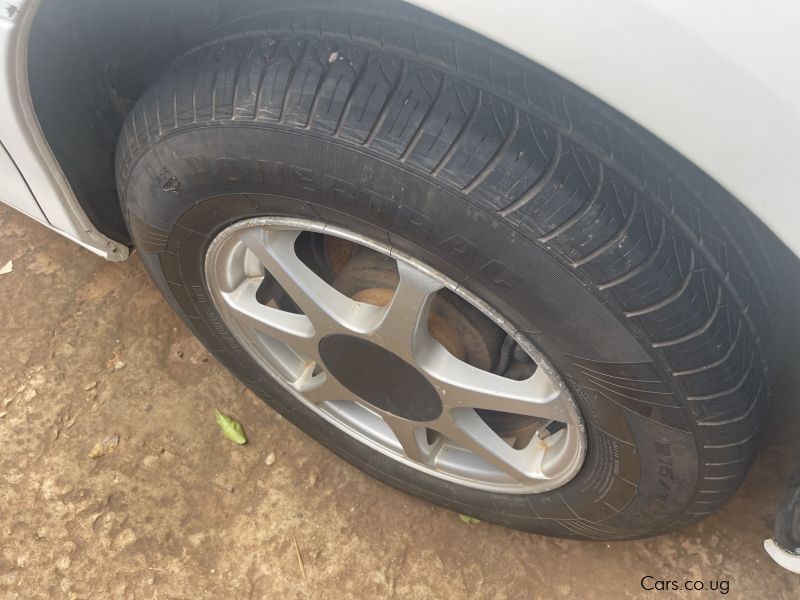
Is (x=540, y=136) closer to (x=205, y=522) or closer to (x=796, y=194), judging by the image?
(x=796, y=194)

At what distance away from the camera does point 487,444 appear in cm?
157

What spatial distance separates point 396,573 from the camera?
1.89 m

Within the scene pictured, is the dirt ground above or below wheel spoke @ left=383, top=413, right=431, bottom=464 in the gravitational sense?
below

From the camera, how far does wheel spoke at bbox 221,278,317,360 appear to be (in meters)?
1.61

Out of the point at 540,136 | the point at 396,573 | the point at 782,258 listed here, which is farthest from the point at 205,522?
the point at 782,258

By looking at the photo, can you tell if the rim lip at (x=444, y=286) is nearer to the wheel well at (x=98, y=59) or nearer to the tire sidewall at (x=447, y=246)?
the tire sidewall at (x=447, y=246)

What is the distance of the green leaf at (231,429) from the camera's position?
2082 mm

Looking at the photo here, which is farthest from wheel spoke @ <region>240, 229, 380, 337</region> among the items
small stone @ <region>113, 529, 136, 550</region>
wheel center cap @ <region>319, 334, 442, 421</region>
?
small stone @ <region>113, 529, 136, 550</region>

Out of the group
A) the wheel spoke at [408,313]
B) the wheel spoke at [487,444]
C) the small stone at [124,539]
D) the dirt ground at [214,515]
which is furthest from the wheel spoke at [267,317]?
the small stone at [124,539]

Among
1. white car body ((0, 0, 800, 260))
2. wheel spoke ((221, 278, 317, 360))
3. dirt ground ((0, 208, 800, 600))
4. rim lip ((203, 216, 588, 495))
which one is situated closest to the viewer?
white car body ((0, 0, 800, 260))

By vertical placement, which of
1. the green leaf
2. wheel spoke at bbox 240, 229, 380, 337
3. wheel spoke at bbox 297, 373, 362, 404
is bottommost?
the green leaf

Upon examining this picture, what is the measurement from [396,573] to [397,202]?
3.93 feet

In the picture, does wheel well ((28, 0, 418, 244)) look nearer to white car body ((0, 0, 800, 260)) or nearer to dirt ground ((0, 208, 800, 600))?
white car body ((0, 0, 800, 260))

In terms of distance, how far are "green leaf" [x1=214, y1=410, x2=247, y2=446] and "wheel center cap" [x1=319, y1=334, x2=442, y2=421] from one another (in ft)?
1.87
